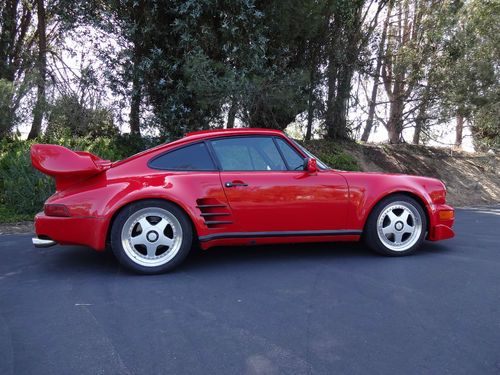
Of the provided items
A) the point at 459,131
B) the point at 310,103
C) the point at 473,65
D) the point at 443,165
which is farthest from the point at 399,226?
the point at 459,131

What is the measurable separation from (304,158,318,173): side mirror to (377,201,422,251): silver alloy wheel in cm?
87

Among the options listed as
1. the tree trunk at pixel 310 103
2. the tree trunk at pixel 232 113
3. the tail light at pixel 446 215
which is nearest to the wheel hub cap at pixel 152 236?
the tail light at pixel 446 215

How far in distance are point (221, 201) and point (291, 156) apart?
90 centimetres

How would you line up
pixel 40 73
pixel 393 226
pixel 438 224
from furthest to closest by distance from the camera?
pixel 40 73 → pixel 438 224 → pixel 393 226

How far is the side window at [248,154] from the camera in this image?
14.9ft

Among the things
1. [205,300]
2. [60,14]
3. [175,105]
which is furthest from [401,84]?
[205,300]

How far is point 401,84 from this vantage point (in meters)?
12.8

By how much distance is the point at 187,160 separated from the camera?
4.49m

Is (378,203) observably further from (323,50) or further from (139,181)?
(323,50)

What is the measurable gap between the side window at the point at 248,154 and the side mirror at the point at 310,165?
217 millimetres

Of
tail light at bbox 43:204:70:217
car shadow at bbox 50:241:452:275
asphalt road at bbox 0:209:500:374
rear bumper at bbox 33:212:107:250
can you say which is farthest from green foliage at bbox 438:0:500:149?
tail light at bbox 43:204:70:217

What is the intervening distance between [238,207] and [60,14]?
846 centimetres

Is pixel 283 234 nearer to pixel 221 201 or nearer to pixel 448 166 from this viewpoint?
pixel 221 201

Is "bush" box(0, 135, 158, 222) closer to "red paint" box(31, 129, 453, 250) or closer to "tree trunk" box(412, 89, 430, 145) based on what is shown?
"red paint" box(31, 129, 453, 250)
